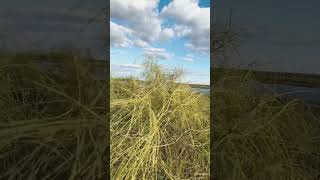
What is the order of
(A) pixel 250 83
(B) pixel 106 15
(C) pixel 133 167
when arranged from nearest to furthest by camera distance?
(B) pixel 106 15
(A) pixel 250 83
(C) pixel 133 167

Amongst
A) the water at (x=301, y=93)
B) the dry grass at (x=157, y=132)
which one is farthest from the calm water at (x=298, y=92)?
the dry grass at (x=157, y=132)

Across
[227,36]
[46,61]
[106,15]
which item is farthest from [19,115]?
[227,36]

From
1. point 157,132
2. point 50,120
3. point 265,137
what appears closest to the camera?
point 50,120

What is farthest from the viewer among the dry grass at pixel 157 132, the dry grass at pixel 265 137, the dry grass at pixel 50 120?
the dry grass at pixel 157 132

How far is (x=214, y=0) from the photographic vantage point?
90cm

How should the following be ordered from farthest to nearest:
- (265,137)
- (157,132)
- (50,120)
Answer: (157,132) → (265,137) → (50,120)

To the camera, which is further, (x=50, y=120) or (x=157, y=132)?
(x=157, y=132)

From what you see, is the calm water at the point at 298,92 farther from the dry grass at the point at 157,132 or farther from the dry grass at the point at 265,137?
the dry grass at the point at 157,132

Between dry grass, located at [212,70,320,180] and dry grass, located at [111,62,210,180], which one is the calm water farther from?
dry grass, located at [111,62,210,180]

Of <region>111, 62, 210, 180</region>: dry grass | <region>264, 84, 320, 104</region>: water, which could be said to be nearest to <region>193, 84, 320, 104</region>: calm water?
<region>264, 84, 320, 104</region>: water

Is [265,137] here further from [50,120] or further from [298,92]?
[50,120]

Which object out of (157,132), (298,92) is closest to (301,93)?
(298,92)

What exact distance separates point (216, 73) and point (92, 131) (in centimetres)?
37

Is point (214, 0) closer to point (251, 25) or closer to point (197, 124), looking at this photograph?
point (251, 25)
